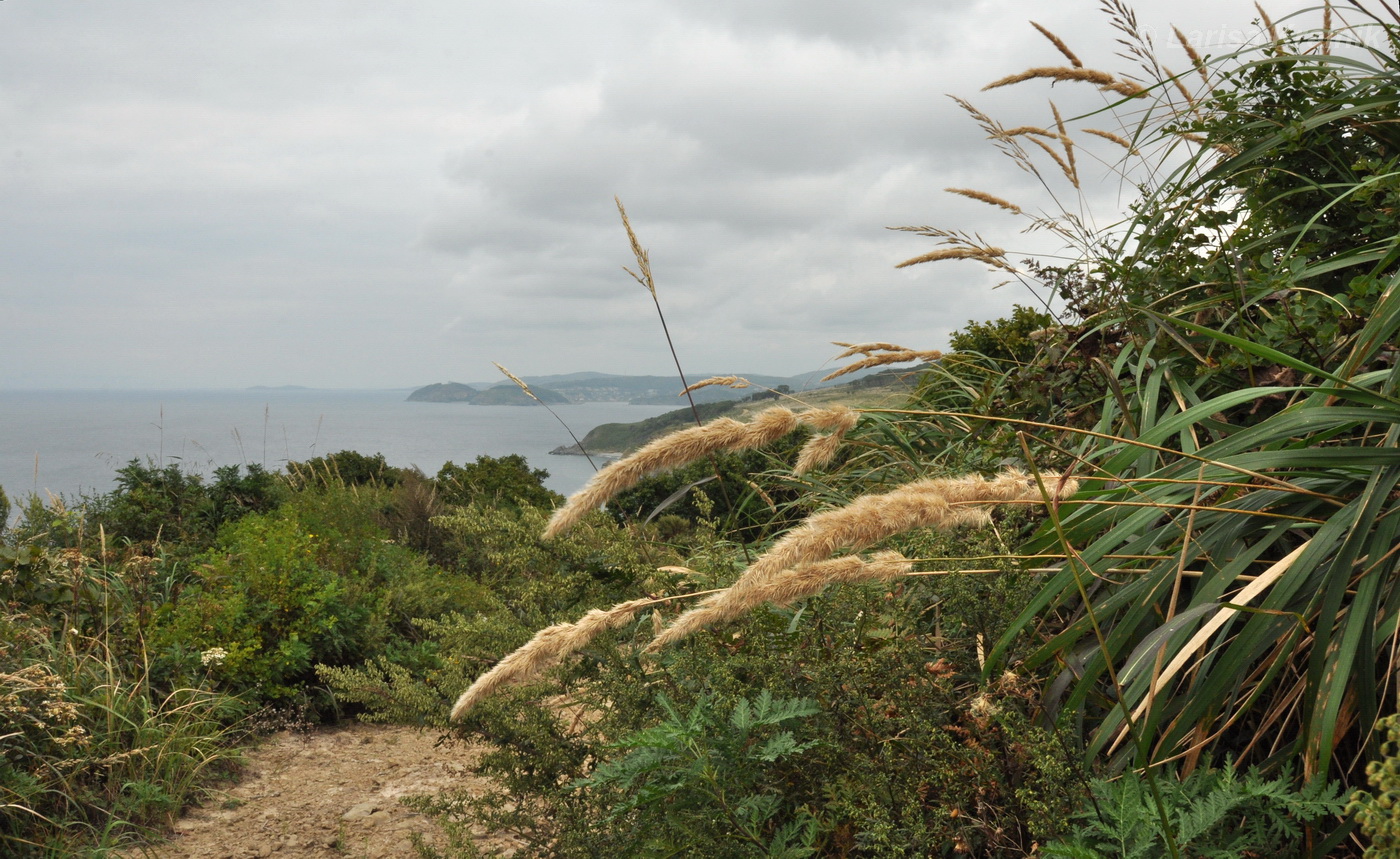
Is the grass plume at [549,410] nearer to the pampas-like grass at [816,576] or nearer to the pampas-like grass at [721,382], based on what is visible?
the pampas-like grass at [721,382]

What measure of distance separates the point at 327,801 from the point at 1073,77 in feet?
14.2

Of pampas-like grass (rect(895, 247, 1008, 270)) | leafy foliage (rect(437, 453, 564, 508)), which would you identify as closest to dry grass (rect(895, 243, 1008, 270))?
pampas-like grass (rect(895, 247, 1008, 270))

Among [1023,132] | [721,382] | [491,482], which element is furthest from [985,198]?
[491,482]

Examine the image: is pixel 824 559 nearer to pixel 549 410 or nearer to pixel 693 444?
pixel 693 444

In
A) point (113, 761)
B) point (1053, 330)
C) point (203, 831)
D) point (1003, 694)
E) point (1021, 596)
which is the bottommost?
point (203, 831)

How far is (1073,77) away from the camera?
351cm

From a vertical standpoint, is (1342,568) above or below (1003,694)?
above

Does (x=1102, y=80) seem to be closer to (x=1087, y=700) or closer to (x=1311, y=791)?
(x=1087, y=700)

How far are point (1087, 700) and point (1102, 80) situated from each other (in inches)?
104

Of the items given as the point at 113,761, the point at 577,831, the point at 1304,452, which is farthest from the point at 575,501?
the point at 113,761

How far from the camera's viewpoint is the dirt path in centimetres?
315

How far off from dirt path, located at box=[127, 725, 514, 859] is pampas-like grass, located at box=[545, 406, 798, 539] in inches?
69.4

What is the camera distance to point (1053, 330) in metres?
3.19

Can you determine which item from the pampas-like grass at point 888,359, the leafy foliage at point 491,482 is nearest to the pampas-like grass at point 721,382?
the pampas-like grass at point 888,359
